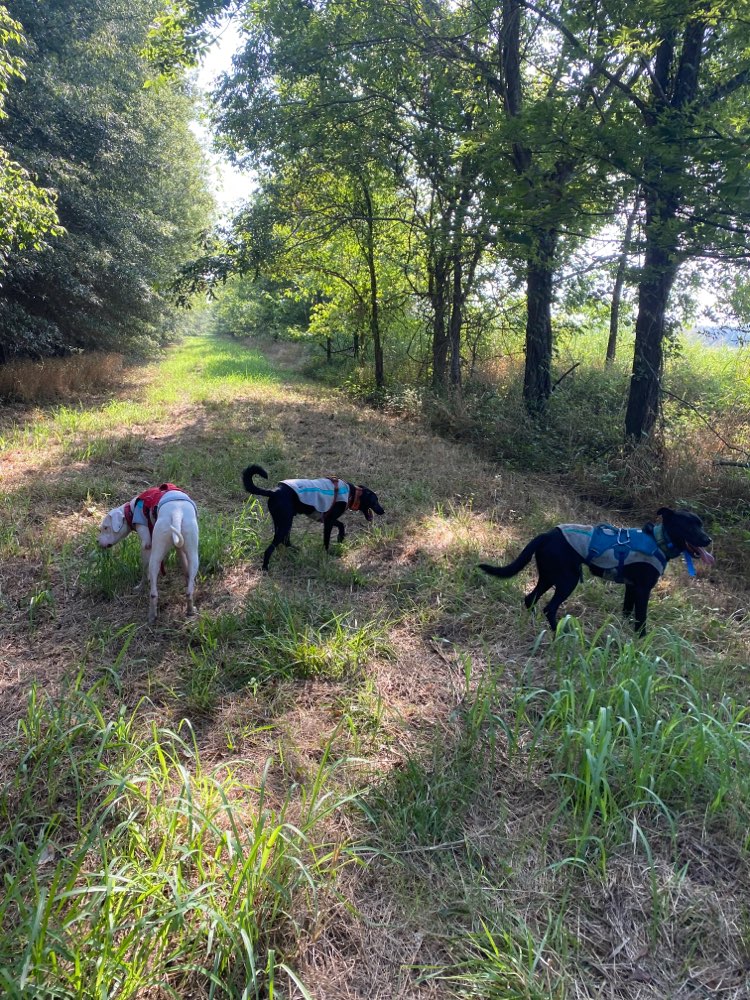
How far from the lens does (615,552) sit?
353 cm

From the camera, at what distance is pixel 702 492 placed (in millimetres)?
6359

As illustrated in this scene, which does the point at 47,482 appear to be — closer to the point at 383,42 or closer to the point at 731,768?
the point at 731,768

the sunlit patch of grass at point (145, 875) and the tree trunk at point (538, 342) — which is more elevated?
the tree trunk at point (538, 342)

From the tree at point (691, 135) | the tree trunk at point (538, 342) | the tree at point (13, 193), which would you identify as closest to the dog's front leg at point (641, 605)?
the tree at point (691, 135)

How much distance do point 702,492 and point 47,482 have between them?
721 centimetres

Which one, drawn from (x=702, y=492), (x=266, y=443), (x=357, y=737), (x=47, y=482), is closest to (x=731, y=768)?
(x=357, y=737)

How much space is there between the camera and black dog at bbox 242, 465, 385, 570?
14.9ft

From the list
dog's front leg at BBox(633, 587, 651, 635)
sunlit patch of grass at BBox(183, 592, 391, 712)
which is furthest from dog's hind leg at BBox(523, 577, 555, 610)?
sunlit patch of grass at BBox(183, 592, 391, 712)

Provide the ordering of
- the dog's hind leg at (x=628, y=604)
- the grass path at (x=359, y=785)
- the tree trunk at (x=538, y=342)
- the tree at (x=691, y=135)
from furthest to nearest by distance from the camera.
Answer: the tree trunk at (x=538, y=342) < the tree at (x=691, y=135) < the dog's hind leg at (x=628, y=604) < the grass path at (x=359, y=785)

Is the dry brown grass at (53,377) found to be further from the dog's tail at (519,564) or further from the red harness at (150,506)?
the dog's tail at (519,564)

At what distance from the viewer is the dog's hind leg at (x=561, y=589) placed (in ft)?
11.6

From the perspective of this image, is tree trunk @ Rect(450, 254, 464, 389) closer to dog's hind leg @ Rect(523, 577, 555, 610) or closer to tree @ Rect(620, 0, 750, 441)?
tree @ Rect(620, 0, 750, 441)

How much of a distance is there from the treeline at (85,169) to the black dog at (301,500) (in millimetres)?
5603

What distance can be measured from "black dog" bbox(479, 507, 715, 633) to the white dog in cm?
192
